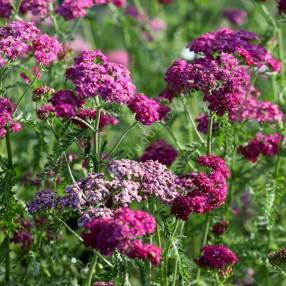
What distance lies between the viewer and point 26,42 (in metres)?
5.93

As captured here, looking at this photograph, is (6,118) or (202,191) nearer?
(202,191)

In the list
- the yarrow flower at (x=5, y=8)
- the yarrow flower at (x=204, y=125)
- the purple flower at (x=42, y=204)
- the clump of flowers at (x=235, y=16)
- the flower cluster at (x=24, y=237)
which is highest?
the clump of flowers at (x=235, y=16)

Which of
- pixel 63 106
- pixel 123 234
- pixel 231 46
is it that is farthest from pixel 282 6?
pixel 123 234

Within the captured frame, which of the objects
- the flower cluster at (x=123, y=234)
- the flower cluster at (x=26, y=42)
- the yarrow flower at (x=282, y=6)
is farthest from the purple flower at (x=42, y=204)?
the yarrow flower at (x=282, y=6)

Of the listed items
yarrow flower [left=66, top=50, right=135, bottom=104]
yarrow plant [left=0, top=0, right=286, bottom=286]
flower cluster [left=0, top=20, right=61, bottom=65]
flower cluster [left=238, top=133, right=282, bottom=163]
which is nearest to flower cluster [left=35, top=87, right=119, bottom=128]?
yarrow plant [left=0, top=0, right=286, bottom=286]

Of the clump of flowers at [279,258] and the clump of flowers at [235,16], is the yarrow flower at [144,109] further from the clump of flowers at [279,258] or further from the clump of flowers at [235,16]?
the clump of flowers at [235,16]

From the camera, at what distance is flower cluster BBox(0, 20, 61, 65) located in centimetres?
576

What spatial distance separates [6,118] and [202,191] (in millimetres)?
1513

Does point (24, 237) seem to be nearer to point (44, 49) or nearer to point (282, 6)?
point (44, 49)

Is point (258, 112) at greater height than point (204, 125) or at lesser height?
greater

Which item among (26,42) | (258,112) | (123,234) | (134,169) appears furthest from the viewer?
(258,112)

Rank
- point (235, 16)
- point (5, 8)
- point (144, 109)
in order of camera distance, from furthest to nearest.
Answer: point (235, 16), point (5, 8), point (144, 109)

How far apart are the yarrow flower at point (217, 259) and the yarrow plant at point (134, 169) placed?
0.01 meters

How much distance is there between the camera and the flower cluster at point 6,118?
18.5ft
